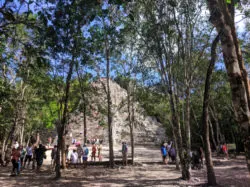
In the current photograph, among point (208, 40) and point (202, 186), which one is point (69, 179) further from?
point (208, 40)

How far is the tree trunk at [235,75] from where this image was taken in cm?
367

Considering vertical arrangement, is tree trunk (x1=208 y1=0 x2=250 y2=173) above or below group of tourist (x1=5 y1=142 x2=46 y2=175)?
above

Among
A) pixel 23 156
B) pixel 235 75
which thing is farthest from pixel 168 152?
pixel 235 75

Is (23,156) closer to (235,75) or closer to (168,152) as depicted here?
(168,152)

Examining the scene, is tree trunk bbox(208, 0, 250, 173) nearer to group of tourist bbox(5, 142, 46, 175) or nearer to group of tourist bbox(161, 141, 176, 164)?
group of tourist bbox(5, 142, 46, 175)

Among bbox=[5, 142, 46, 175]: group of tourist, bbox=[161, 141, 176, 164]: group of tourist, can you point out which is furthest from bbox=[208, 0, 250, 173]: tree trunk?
bbox=[161, 141, 176, 164]: group of tourist

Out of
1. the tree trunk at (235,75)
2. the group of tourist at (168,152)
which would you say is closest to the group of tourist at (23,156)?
the group of tourist at (168,152)

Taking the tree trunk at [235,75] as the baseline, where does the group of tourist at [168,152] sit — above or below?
below

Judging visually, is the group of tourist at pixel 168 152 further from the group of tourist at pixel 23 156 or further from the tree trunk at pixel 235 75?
the tree trunk at pixel 235 75

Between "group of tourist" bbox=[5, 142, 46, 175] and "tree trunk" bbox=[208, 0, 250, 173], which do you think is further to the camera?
"group of tourist" bbox=[5, 142, 46, 175]

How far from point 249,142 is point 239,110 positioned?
51cm

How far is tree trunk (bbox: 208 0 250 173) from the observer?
3.67m

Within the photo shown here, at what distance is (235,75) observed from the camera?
3.85 metres

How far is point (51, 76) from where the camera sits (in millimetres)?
11938
